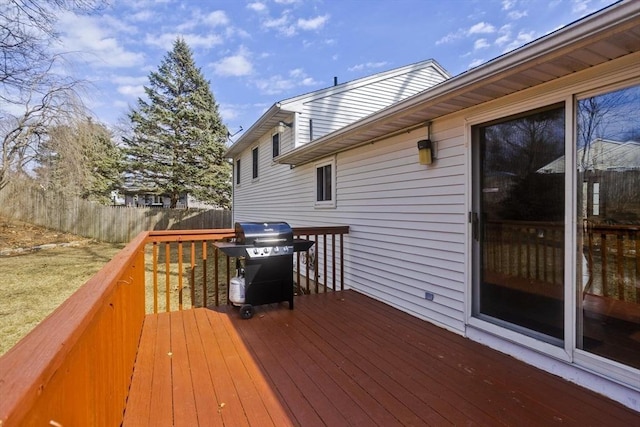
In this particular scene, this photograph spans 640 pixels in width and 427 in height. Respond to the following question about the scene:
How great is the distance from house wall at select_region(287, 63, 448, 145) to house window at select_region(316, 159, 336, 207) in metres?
Result: 1.27

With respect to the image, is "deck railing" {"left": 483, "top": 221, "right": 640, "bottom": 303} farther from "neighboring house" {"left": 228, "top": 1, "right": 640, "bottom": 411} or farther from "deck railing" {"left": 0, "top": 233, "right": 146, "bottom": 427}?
"deck railing" {"left": 0, "top": 233, "right": 146, "bottom": 427}

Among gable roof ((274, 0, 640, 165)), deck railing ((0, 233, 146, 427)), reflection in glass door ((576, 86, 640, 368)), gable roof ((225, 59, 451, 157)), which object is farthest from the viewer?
gable roof ((225, 59, 451, 157))

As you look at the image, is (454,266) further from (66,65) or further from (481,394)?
A: (66,65)

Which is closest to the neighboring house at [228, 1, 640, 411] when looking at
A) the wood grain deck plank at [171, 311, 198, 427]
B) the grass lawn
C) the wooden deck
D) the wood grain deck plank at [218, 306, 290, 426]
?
the wooden deck

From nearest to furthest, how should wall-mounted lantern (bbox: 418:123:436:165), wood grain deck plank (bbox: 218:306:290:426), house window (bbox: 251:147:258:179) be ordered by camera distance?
1. wood grain deck plank (bbox: 218:306:290:426)
2. wall-mounted lantern (bbox: 418:123:436:165)
3. house window (bbox: 251:147:258:179)

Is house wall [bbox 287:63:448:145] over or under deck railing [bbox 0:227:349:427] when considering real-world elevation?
over

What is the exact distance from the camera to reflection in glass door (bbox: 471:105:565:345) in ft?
8.32

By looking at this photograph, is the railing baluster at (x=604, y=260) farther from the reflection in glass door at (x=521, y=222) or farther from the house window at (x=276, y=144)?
the house window at (x=276, y=144)

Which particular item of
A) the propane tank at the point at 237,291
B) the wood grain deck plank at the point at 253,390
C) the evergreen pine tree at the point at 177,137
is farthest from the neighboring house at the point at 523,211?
the evergreen pine tree at the point at 177,137

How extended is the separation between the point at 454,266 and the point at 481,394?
1.33 metres

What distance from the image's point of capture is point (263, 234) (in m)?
3.79

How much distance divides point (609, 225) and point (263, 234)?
3.02 meters

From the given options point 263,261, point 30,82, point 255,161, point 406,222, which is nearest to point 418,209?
point 406,222

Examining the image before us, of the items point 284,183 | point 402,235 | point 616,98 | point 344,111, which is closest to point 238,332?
point 402,235
